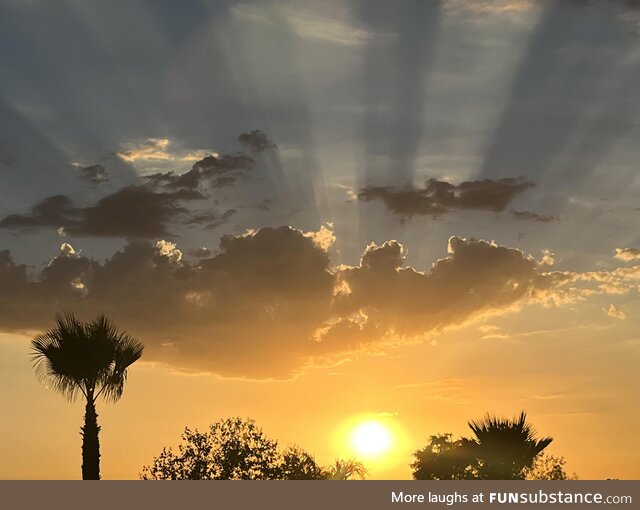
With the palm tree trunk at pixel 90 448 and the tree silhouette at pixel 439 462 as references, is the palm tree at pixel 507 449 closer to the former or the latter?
the palm tree trunk at pixel 90 448

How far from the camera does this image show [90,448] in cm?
4691

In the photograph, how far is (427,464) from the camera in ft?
344

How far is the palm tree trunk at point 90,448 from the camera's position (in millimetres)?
46719

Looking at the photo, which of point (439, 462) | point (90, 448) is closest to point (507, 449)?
point (90, 448)

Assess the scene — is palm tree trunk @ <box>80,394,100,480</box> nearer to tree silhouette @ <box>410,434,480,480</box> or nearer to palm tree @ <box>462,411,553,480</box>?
palm tree @ <box>462,411,553,480</box>

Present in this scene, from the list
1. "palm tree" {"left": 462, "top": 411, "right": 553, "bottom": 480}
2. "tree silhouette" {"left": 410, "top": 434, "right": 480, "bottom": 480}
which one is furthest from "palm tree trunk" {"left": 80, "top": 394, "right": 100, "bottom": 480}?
"tree silhouette" {"left": 410, "top": 434, "right": 480, "bottom": 480}

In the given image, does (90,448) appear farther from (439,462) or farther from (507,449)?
(439,462)

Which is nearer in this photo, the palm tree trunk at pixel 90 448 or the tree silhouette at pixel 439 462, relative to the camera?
the palm tree trunk at pixel 90 448

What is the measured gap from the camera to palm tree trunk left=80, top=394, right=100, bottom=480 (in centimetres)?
4672

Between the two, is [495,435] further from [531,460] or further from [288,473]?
[288,473]

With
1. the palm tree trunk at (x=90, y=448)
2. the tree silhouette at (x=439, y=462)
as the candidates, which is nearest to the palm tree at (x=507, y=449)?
the palm tree trunk at (x=90, y=448)
